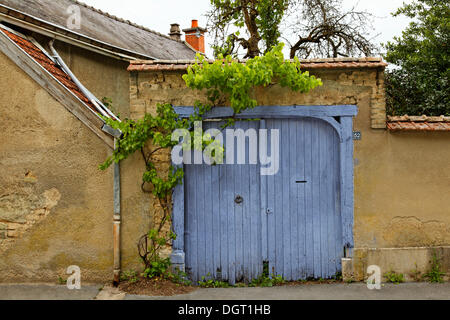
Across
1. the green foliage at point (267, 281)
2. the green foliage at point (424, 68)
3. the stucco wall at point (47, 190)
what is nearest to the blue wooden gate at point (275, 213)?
the green foliage at point (267, 281)

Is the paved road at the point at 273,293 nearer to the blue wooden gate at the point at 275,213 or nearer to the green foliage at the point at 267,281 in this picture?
the green foliage at the point at 267,281

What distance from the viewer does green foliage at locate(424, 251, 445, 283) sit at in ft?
20.3

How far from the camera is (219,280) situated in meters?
6.30

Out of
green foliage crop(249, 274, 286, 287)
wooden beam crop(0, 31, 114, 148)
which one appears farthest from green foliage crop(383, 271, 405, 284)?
wooden beam crop(0, 31, 114, 148)

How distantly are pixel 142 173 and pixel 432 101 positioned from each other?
7.88 meters

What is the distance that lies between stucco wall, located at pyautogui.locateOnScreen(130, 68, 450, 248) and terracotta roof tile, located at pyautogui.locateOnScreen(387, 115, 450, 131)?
5.2 inches

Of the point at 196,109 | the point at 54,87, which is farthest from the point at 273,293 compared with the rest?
the point at 54,87

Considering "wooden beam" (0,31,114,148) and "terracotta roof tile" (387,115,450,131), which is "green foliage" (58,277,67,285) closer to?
"wooden beam" (0,31,114,148)

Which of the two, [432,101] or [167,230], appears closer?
[167,230]

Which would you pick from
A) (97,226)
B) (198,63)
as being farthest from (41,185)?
(198,63)

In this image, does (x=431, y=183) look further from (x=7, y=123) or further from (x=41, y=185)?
(x=7, y=123)

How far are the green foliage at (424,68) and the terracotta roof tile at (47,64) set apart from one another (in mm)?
6987
